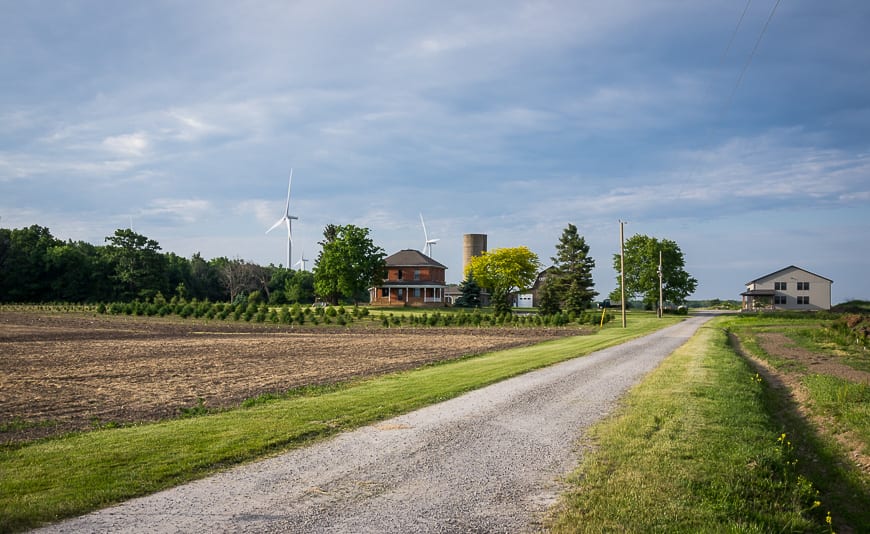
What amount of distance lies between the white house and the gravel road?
3719 inches

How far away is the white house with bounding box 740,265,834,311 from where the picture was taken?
92.6 meters

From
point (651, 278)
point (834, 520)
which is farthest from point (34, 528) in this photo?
point (651, 278)

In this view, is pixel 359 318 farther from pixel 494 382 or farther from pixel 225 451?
pixel 225 451

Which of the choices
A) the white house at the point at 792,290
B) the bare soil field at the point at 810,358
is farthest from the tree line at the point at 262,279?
the bare soil field at the point at 810,358

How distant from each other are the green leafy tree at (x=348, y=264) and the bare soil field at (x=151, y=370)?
38214 mm

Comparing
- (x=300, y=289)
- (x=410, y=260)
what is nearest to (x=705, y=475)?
(x=410, y=260)

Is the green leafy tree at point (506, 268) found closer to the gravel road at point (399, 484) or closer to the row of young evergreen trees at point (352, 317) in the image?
the row of young evergreen trees at point (352, 317)

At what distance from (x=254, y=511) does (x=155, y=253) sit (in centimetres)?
9263

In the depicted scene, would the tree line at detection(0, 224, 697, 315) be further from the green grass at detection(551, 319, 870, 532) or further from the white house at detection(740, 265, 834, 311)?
the green grass at detection(551, 319, 870, 532)

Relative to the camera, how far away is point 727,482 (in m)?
7.64

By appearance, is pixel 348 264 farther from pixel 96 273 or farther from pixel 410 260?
pixel 96 273

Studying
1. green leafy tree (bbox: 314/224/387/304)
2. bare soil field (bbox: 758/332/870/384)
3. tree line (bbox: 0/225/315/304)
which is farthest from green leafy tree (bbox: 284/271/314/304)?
bare soil field (bbox: 758/332/870/384)

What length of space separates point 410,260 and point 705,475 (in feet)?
268

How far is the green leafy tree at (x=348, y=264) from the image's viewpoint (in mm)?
76062
